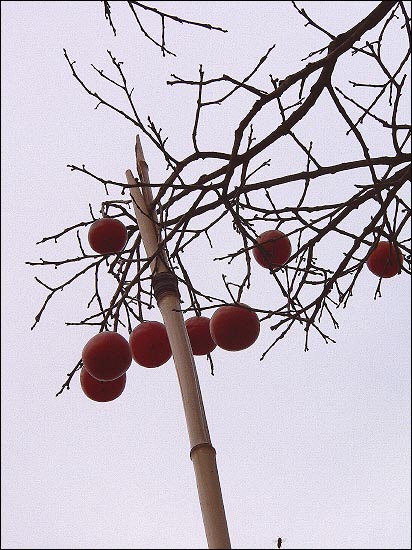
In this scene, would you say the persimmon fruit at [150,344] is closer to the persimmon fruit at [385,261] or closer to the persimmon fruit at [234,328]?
the persimmon fruit at [234,328]

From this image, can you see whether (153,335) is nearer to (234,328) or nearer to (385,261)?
(234,328)

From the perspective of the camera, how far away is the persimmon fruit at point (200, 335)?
6.65 ft

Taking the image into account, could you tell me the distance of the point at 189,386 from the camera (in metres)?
1.27

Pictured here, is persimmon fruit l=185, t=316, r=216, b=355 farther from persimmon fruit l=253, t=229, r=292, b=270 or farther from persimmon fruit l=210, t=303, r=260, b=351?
persimmon fruit l=253, t=229, r=292, b=270

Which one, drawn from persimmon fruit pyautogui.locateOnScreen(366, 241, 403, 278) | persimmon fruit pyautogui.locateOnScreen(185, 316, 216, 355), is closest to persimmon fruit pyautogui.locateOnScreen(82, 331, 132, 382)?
persimmon fruit pyautogui.locateOnScreen(185, 316, 216, 355)

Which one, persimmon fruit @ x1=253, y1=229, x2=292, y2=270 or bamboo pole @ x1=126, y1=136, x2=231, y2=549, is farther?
persimmon fruit @ x1=253, y1=229, x2=292, y2=270

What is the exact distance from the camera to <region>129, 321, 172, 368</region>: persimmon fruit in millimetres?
1946

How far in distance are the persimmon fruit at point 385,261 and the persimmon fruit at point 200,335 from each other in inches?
21.7

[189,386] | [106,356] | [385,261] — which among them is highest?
[385,261]

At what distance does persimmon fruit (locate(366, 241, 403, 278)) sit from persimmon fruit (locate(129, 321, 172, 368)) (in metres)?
0.69

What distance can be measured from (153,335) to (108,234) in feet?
1.12

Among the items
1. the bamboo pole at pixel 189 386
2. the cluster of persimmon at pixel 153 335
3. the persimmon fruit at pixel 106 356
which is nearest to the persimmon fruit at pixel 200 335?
the cluster of persimmon at pixel 153 335

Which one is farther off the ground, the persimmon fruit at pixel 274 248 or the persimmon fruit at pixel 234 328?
the persimmon fruit at pixel 274 248


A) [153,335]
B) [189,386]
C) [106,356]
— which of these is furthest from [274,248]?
[189,386]
